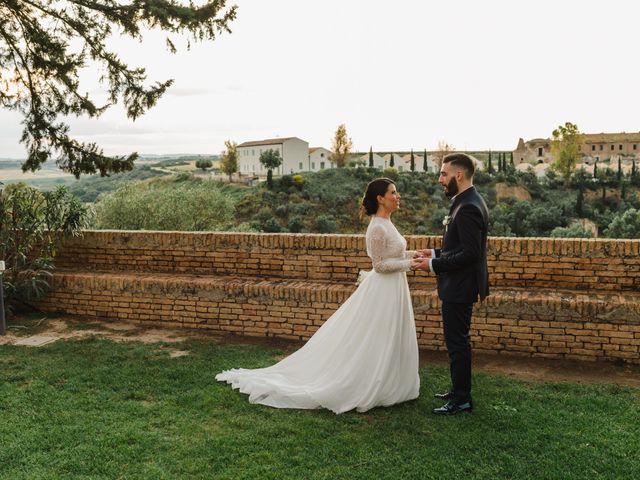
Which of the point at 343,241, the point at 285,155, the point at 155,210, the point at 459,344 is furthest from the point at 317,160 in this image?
the point at 459,344

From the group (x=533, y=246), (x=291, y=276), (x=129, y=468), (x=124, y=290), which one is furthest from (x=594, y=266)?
(x=124, y=290)

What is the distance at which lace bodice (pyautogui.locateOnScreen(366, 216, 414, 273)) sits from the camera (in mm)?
4645

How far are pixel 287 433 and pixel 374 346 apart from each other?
1015 millimetres

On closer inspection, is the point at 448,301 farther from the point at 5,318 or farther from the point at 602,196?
the point at 602,196

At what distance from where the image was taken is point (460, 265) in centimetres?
423

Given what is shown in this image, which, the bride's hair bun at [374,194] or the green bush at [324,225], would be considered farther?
the green bush at [324,225]

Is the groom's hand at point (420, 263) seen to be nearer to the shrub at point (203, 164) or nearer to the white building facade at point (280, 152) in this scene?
the white building facade at point (280, 152)

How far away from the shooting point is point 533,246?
6.24m

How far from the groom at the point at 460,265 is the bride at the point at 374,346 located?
349 millimetres

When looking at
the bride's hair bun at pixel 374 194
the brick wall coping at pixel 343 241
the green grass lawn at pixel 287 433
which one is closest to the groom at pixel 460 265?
the green grass lawn at pixel 287 433

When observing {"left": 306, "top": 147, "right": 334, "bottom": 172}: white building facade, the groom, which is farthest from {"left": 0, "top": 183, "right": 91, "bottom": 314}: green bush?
{"left": 306, "top": 147, "right": 334, "bottom": 172}: white building facade

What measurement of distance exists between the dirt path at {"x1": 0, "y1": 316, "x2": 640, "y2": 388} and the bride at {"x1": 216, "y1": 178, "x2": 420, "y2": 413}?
1276mm

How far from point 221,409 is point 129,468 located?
3.37ft

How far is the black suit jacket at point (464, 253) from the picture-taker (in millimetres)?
4195
